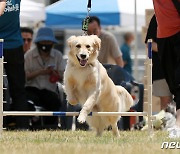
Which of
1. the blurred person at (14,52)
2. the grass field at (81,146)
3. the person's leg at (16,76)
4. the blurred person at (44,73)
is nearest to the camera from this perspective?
the grass field at (81,146)

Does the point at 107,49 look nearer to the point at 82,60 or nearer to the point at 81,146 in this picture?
the point at 82,60

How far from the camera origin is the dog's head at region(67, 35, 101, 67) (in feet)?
24.9

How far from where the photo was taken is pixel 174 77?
7.56 m

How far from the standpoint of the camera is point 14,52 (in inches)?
378

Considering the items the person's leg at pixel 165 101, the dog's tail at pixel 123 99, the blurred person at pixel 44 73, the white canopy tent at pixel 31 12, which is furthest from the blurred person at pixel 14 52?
the white canopy tent at pixel 31 12

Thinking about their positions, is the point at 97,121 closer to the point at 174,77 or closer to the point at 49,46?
the point at 174,77

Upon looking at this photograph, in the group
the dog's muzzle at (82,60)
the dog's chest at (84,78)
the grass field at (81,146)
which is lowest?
the grass field at (81,146)

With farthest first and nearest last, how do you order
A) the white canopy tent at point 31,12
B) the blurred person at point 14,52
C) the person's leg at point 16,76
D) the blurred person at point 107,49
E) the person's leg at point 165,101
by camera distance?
1. the white canopy tent at point 31,12
2. the blurred person at point 107,49
3. the person's leg at point 165,101
4. the person's leg at point 16,76
5. the blurred person at point 14,52

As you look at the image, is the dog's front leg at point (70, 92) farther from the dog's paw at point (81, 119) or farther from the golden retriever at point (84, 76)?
the dog's paw at point (81, 119)

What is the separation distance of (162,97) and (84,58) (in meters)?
3.19

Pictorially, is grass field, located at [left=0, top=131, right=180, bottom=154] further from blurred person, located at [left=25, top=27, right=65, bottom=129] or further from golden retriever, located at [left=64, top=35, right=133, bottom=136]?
blurred person, located at [left=25, top=27, right=65, bottom=129]

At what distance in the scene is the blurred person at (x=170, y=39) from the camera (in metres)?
7.34

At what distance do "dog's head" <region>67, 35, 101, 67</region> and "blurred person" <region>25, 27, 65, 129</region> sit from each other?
3.64m

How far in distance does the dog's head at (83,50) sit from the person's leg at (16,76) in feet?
6.64
